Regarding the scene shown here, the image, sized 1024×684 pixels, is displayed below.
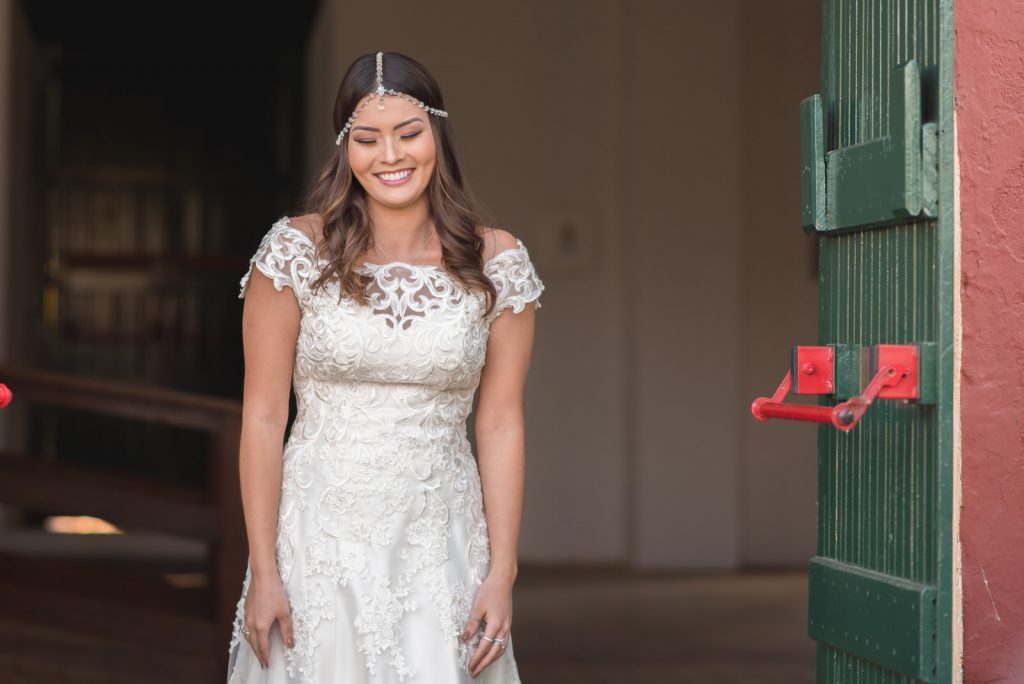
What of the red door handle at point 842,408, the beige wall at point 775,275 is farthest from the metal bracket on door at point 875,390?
the beige wall at point 775,275

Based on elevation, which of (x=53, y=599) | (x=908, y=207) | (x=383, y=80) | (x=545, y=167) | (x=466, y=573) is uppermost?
(x=545, y=167)

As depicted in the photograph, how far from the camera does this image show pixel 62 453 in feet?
30.6

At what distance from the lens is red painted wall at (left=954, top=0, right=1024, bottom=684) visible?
2398mm

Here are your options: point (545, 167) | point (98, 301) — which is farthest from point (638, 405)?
point (98, 301)

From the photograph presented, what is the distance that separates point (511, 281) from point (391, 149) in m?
0.35

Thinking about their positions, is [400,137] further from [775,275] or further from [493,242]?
[775,275]

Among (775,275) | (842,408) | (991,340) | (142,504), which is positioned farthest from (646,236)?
(842,408)

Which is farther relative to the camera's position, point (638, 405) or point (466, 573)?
point (638, 405)

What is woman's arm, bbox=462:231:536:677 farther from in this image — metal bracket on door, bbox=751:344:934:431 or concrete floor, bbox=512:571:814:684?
concrete floor, bbox=512:571:814:684

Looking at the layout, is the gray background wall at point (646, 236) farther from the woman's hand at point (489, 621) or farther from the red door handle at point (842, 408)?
the red door handle at point (842, 408)

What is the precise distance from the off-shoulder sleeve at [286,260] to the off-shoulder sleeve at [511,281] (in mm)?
361

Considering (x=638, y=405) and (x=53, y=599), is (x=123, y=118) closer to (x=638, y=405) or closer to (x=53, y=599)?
(x=638, y=405)

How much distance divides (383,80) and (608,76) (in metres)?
5.75

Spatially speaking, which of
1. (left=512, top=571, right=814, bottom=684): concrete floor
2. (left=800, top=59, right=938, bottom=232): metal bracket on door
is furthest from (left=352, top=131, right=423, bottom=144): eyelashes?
(left=512, top=571, right=814, bottom=684): concrete floor
